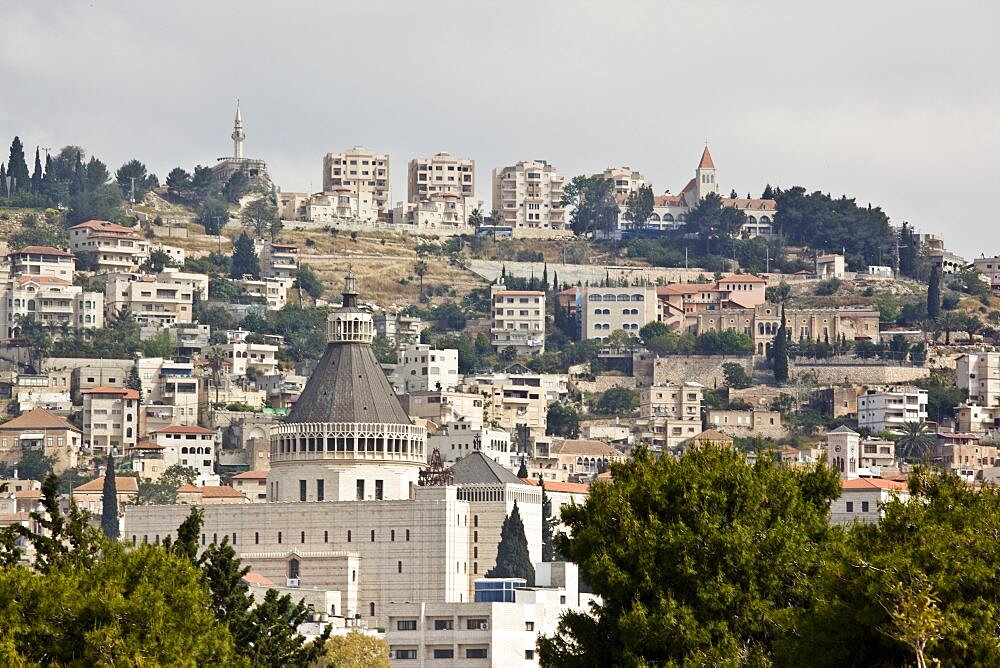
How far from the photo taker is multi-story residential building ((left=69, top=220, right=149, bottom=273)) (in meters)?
171

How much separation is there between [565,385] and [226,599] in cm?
11076

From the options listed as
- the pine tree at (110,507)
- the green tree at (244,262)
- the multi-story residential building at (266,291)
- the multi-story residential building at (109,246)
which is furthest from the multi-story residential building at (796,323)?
the pine tree at (110,507)

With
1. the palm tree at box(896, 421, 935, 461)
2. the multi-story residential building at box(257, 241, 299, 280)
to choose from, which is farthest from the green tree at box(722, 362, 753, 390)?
the multi-story residential building at box(257, 241, 299, 280)

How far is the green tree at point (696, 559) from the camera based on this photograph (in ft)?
143

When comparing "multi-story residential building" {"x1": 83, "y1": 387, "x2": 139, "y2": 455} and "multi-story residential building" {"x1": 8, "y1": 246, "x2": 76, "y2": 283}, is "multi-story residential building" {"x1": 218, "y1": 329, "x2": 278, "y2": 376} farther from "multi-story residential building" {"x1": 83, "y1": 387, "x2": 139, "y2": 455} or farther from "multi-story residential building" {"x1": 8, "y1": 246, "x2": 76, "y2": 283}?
"multi-story residential building" {"x1": 8, "y1": 246, "x2": 76, "y2": 283}

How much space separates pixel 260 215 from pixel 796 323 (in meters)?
44.8

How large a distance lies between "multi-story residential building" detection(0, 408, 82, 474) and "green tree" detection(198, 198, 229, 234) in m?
47.0

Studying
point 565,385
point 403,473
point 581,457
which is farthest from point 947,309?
point 403,473

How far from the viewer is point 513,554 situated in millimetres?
96625

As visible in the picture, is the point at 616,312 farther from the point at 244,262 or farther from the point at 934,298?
the point at 244,262

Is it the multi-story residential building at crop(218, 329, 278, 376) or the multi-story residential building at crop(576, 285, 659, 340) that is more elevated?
the multi-story residential building at crop(576, 285, 659, 340)

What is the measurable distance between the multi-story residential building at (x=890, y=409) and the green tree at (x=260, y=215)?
173ft

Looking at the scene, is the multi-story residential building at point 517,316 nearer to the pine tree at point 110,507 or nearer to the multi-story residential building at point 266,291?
the multi-story residential building at point 266,291

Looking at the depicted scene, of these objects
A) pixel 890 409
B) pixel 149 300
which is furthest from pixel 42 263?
pixel 890 409
